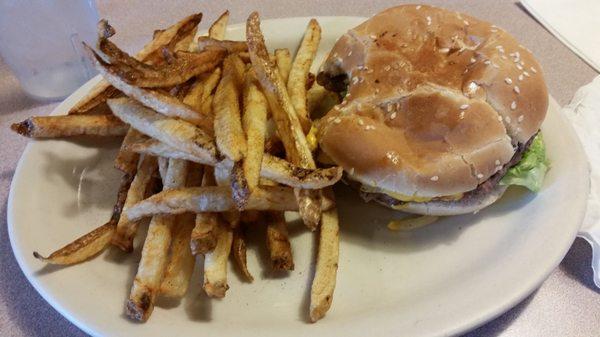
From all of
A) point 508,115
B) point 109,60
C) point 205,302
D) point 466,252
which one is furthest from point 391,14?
point 205,302

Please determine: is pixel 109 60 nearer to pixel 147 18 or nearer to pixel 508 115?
pixel 508 115

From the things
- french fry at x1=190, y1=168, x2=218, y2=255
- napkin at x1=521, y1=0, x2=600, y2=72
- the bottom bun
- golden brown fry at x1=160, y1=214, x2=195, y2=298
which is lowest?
napkin at x1=521, y1=0, x2=600, y2=72

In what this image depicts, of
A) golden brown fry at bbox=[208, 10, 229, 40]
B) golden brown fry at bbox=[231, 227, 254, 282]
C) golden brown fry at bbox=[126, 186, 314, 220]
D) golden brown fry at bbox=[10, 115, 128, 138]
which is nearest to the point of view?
golden brown fry at bbox=[126, 186, 314, 220]

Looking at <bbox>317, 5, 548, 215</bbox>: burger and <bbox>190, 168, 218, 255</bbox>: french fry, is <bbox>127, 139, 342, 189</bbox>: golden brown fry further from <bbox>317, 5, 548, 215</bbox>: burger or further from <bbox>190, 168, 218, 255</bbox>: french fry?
<bbox>317, 5, 548, 215</bbox>: burger

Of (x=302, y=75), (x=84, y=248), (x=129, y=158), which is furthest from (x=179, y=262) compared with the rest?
(x=302, y=75)

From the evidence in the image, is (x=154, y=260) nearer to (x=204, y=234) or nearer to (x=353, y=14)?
(x=204, y=234)

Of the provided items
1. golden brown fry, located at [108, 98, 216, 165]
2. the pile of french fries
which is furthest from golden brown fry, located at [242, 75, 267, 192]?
golden brown fry, located at [108, 98, 216, 165]
